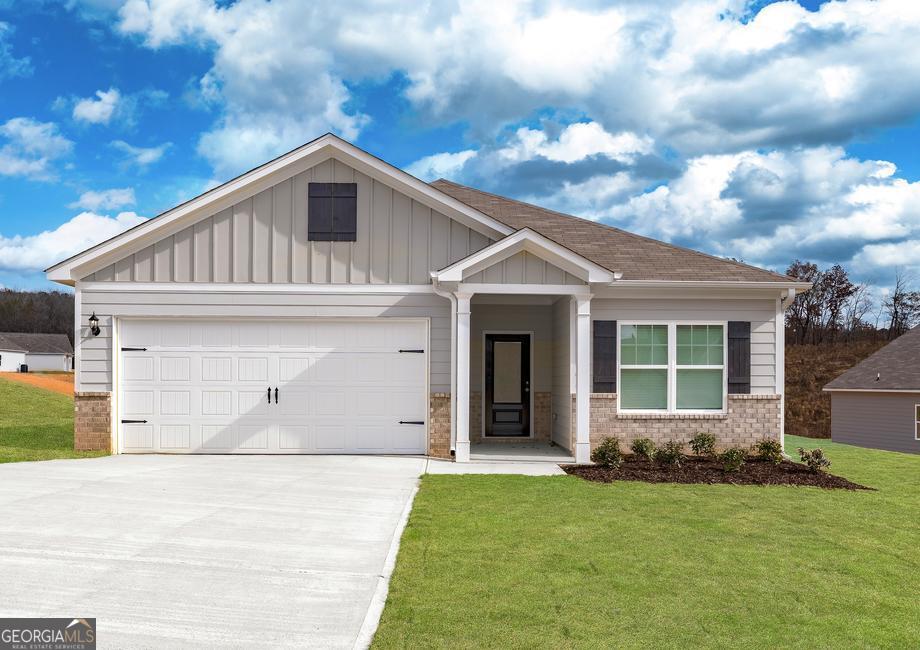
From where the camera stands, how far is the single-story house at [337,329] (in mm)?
12344

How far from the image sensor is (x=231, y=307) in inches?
487

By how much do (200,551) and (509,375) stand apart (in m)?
9.73

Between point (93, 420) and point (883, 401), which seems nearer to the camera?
point (93, 420)

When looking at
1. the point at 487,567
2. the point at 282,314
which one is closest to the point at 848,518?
the point at 487,567

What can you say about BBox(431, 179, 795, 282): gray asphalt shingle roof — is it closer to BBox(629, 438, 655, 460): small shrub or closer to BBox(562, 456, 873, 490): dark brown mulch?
BBox(629, 438, 655, 460): small shrub

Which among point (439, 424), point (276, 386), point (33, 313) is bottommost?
point (439, 424)

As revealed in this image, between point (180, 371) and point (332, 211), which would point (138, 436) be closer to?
point (180, 371)

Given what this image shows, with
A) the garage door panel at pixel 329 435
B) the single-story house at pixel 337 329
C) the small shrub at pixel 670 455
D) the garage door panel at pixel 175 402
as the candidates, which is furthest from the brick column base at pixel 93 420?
the small shrub at pixel 670 455

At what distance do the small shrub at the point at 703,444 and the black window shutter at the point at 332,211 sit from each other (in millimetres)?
6649

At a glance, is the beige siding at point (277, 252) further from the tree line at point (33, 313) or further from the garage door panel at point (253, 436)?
the tree line at point (33, 313)

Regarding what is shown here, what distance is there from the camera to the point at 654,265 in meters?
12.9

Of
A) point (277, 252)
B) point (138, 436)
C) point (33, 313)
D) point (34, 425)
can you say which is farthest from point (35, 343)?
point (277, 252)

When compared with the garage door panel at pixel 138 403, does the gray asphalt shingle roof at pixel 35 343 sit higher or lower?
higher

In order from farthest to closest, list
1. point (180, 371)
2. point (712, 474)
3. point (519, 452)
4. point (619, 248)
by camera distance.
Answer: point (619, 248)
point (519, 452)
point (180, 371)
point (712, 474)
